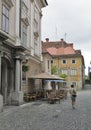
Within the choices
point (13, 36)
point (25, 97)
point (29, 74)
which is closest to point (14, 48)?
point (13, 36)

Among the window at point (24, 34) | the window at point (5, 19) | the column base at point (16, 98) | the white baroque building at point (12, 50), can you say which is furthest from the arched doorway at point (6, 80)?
the window at point (24, 34)

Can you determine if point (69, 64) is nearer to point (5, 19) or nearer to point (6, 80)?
point (6, 80)

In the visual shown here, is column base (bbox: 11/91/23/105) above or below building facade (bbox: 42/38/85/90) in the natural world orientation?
below

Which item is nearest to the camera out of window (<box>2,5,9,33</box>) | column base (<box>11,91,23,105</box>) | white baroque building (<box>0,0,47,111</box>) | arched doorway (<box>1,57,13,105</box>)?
window (<box>2,5,9,33</box>)

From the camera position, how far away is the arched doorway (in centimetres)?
2358

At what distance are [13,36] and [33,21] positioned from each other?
28.9 ft

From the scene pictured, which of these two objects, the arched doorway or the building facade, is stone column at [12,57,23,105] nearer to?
the arched doorway

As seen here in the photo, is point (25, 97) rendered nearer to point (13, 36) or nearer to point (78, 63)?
point (13, 36)

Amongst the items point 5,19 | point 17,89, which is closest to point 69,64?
point 17,89

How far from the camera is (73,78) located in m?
84.4

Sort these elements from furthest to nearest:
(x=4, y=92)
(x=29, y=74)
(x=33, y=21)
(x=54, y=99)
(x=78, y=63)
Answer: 1. (x=78, y=63)
2. (x=33, y=21)
3. (x=29, y=74)
4. (x=54, y=99)
5. (x=4, y=92)

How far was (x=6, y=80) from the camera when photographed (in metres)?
23.9

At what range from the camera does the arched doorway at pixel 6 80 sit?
77.4 feet

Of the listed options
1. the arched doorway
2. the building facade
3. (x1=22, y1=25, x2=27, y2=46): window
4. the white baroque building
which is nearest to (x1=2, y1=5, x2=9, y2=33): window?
the white baroque building
